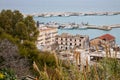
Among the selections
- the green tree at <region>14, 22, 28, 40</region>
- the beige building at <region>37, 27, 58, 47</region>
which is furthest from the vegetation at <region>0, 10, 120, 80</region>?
the beige building at <region>37, 27, 58, 47</region>

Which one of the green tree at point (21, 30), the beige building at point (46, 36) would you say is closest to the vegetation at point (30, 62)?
the green tree at point (21, 30)

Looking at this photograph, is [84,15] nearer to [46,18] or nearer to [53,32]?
[46,18]

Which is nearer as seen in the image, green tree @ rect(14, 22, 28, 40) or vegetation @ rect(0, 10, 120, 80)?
vegetation @ rect(0, 10, 120, 80)

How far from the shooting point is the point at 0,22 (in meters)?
5.50

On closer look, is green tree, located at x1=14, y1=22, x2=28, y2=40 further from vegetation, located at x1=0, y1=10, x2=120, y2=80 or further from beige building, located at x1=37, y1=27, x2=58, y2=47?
beige building, located at x1=37, y1=27, x2=58, y2=47

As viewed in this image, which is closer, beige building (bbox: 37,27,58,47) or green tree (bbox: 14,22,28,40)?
green tree (bbox: 14,22,28,40)

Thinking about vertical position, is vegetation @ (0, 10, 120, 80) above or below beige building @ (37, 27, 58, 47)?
above

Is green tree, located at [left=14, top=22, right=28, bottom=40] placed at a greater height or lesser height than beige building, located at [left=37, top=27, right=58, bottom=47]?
greater

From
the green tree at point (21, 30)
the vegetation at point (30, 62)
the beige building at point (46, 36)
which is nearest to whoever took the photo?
the vegetation at point (30, 62)

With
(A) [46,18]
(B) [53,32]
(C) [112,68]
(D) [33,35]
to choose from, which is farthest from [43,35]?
(A) [46,18]

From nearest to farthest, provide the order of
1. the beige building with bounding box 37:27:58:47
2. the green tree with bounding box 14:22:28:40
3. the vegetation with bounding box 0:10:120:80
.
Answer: the vegetation with bounding box 0:10:120:80 → the green tree with bounding box 14:22:28:40 → the beige building with bounding box 37:27:58:47

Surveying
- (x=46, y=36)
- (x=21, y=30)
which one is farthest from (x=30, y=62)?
(x=46, y=36)

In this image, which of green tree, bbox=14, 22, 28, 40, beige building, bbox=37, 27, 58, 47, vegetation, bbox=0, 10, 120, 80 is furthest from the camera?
beige building, bbox=37, 27, 58, 47

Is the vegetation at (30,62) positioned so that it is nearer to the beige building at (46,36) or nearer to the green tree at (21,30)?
the green tree at (21,30)
